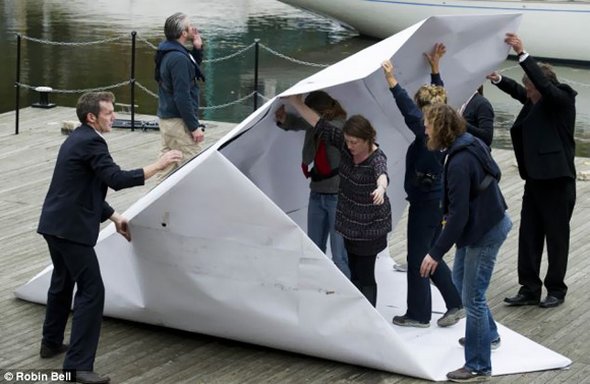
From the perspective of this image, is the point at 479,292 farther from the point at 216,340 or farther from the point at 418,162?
the point at 216,340

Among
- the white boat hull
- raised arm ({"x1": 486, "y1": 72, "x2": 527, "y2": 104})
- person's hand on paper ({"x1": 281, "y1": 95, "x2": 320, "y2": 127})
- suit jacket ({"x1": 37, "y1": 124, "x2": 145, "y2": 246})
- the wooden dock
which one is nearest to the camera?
suit jacket ({"x1": 37, "y1": 124, "x2": 145, "y2": 246})

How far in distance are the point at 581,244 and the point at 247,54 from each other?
17.2 m

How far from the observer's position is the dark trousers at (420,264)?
22.4ft

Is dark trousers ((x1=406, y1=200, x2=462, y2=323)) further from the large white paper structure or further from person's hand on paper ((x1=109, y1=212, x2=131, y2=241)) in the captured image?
person's hand on paper ((x1=109, y1=212, x2=131, y2=241))

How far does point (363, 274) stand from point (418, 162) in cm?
72

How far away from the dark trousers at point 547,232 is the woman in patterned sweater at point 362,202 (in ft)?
4.49

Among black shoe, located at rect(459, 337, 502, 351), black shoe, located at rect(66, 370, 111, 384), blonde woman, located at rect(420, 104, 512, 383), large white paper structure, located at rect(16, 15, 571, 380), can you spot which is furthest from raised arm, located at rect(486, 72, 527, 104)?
black shoe, located at rect(66, 370, 111, 384)

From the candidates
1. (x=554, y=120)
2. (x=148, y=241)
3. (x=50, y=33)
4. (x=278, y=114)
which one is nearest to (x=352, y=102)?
(x=278, y=114)

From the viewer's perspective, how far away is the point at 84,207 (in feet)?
20.2

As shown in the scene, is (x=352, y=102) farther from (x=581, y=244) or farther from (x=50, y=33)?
(x=50, y=33)

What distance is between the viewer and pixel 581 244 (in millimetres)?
9148

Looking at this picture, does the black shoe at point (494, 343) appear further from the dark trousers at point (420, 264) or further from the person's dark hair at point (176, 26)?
the person's dark hair at point (176, 26)

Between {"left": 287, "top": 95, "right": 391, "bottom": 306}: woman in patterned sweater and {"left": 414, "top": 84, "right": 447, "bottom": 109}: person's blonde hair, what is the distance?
0.34 m

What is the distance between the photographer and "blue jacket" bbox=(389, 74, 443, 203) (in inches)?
261
